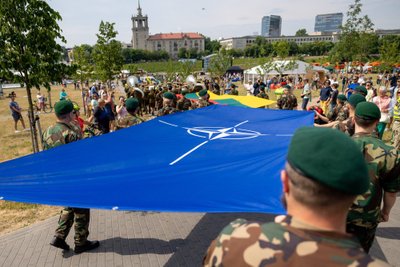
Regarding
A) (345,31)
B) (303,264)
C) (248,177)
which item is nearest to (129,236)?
(248,177)

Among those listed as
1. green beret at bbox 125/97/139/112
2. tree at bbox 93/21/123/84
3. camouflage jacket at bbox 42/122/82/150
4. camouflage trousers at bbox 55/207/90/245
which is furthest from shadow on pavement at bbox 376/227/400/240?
tree at bbox 93/21/123/84

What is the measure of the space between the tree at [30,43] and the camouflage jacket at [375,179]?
26.6 feet

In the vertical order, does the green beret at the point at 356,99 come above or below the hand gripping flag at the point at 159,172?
above

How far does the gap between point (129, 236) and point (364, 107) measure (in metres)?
4.12

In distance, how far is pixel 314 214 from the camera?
1.29 m

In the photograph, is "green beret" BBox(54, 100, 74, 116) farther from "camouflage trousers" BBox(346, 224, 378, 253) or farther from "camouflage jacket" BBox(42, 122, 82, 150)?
"camouflage trousers" BBox(346, 224, 378, 253)

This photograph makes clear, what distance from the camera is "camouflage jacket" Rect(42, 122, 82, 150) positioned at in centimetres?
452

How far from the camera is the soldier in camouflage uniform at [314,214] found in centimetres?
122

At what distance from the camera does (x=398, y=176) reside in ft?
9.75

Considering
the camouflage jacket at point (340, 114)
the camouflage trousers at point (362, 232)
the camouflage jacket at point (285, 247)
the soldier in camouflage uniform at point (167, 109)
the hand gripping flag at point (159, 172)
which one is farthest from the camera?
the soldier in camouflage uniform at point (167, 109)

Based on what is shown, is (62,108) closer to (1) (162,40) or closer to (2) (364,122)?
(2) (364,122)

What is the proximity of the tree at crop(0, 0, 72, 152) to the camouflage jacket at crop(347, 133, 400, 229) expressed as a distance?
8.12m

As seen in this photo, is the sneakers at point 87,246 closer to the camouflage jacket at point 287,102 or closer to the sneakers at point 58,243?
the sneakers at point 58,243

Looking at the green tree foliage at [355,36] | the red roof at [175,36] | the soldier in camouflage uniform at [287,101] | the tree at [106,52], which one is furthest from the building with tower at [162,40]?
the soldier in camouflage uniform at [287,101]
